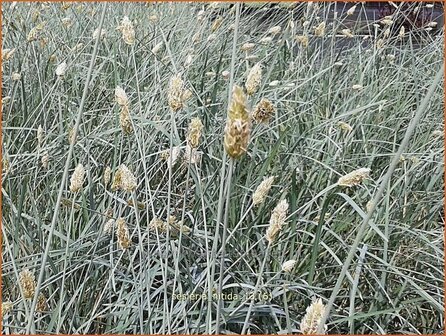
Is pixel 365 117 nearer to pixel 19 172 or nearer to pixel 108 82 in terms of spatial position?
pixel 108 82

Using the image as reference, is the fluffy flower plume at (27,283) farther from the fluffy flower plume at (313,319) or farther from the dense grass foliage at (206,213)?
the fluffy flower plume at (313,319)

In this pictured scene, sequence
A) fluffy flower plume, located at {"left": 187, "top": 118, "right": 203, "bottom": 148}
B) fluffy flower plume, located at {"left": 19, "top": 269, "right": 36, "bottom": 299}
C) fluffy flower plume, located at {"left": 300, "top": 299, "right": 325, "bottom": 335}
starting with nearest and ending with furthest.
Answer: fluffy flower plume, located at {"left": 300, "top": 299, "right": 325, "bottom": 335}, fluffy flower plume, located at {"left": 19, "top": 269, "right": 36, "bottom": 299}, fluffy flower plume, located at {"left": 187, "top": 118, "right": 203, "bottom": 148}

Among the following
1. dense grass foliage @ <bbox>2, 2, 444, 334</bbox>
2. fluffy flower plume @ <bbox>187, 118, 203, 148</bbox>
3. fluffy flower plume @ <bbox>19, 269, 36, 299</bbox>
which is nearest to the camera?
fluffy flower plume @ <bbox>19, 269, 36, 299</bbox>

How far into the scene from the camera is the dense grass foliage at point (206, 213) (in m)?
1.01

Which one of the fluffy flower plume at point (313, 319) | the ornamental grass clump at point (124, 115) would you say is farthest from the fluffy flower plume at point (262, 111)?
the fluffy flower plume at point (313, 319)

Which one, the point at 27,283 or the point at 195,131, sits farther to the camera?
the point at 195,131

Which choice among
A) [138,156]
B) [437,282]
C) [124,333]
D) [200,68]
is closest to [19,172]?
[138,156]

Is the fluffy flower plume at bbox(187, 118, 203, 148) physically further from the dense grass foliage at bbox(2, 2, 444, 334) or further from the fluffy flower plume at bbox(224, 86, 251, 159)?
the fluffy flower plume at bbox(224, 86, 251, 159)

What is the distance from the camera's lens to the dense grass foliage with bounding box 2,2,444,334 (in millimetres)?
1007

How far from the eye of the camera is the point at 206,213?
4.23 feet

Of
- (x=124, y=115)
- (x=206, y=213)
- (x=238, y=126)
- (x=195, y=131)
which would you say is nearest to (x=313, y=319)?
(x=238, y=126)

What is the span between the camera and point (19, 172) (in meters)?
1.29

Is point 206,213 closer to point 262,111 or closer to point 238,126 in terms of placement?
point 262,111

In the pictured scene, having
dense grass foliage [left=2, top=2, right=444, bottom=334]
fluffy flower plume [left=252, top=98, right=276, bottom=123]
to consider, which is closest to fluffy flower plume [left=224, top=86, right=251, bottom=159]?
dense grass foliage [left=2, top=2, right=444, bottom=334]
